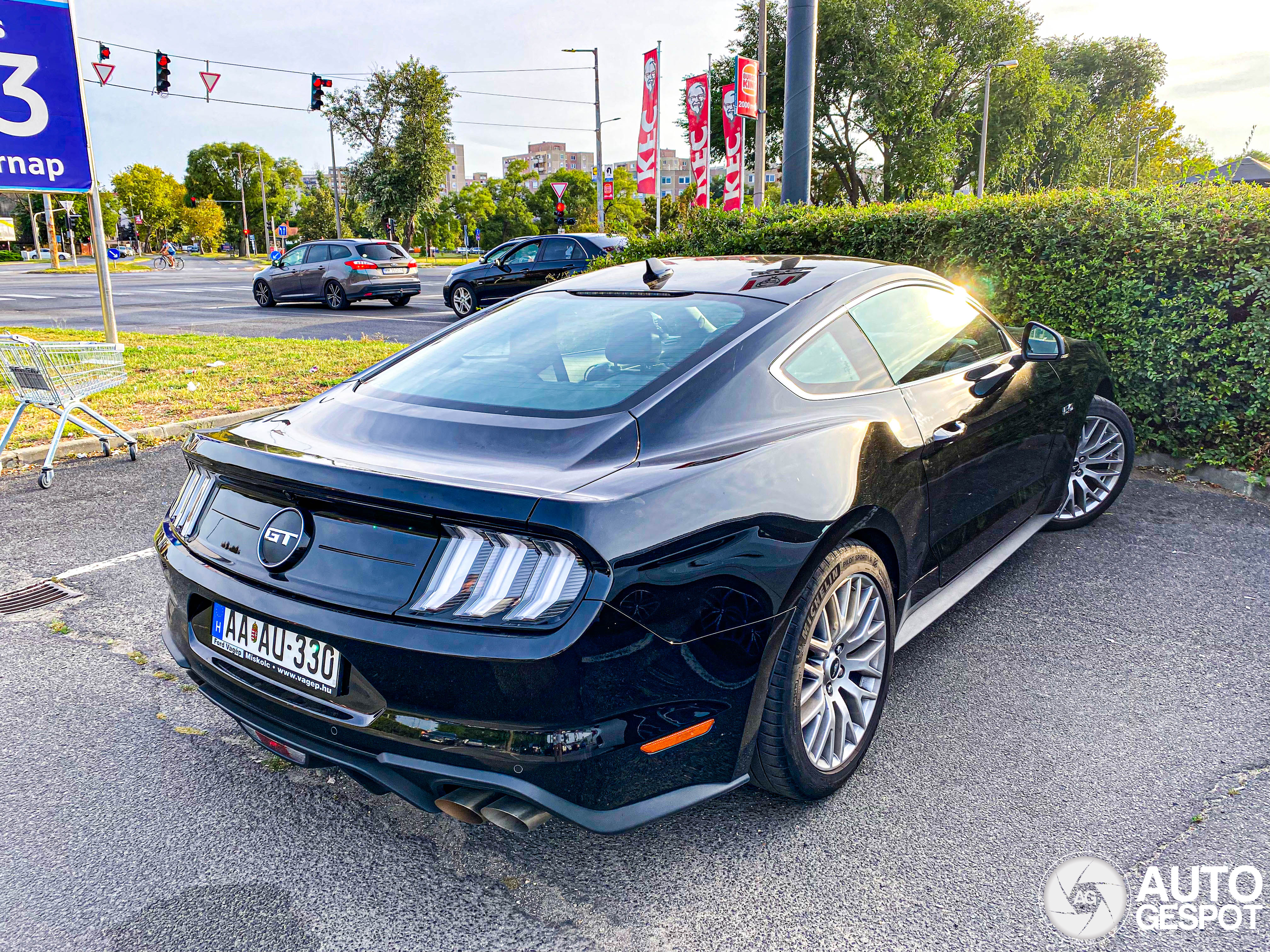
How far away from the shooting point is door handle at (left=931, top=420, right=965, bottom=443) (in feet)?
9.83

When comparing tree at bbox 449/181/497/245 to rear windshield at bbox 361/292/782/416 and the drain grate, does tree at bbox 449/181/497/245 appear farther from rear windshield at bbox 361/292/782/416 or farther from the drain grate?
rear windshield at bbox 361/292/782/416

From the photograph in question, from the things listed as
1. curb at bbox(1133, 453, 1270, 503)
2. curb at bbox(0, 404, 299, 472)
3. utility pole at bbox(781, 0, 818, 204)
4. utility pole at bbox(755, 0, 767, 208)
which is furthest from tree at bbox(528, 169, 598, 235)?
curb at bbox(1133, 453, 1270, 503)

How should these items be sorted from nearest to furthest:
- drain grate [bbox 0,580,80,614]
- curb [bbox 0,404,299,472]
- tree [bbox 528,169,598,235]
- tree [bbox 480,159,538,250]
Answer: drain grate [bbox 0,580,80,614], curb [bbox 0,404,299,472], tree [bbox 528,169,598,235], tree [bbox 480,159,538,250]

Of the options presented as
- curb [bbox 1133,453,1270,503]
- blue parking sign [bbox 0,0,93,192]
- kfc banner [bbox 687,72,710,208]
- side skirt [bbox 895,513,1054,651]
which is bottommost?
curb [bbox 1133,453,1270,503]

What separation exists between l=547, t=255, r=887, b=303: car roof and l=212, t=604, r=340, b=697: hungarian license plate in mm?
1706

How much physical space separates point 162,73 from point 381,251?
1024cm

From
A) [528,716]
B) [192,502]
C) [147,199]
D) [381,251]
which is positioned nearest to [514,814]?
[528,716]

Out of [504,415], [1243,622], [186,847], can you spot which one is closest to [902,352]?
[504,415]

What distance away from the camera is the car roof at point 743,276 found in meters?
3.02

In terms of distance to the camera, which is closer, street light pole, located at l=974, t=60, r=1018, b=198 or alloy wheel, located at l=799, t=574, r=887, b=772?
alloy wheel, located at l=799, t=574, r=887, b=772

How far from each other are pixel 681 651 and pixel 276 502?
1.06m

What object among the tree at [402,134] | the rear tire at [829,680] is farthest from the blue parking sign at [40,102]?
the tree at [402,134]

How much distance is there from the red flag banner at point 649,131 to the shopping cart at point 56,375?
15642mm

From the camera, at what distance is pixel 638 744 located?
1.97m
